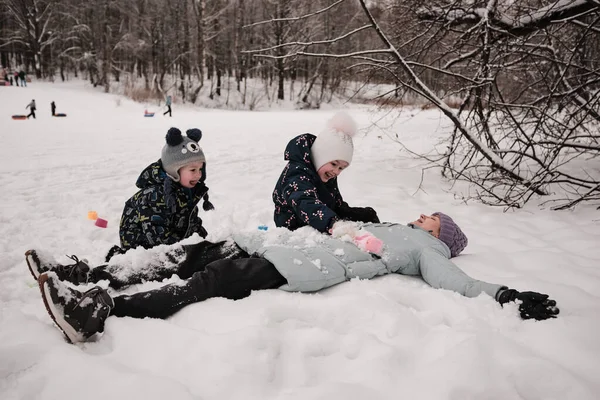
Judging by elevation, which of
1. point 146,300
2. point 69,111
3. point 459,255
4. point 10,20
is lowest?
point 459,255

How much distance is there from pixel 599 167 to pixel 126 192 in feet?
23.4

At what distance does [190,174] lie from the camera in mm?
2861

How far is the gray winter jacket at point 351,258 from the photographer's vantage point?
2.14m

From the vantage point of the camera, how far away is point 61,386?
1349 mm

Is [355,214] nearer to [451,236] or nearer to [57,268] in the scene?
[451,236]

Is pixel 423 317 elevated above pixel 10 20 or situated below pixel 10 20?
below

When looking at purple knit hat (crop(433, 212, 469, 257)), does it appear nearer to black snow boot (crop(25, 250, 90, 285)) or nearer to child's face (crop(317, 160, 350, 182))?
child's face (crop(317, 160, 350, 182))

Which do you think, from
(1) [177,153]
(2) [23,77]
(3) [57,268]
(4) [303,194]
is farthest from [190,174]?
(2) [23,77]

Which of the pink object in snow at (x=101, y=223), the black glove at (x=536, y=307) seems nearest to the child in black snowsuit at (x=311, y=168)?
the black glove at (x=536, y=307)

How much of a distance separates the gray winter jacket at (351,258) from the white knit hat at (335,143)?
64 centimetres

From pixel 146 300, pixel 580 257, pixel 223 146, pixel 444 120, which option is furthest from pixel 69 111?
pixel 580 257

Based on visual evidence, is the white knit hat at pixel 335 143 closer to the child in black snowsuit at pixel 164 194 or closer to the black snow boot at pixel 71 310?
the child in black snowsuit at pixel 164 194

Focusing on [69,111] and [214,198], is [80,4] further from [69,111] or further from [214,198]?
[214,198]

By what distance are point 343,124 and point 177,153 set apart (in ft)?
4.45
